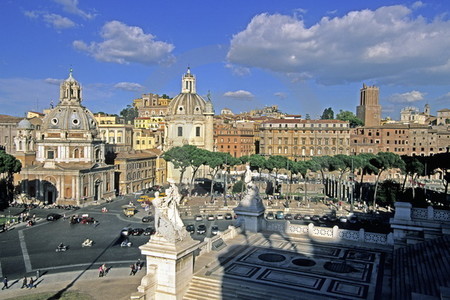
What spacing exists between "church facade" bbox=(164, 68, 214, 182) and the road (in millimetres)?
35892

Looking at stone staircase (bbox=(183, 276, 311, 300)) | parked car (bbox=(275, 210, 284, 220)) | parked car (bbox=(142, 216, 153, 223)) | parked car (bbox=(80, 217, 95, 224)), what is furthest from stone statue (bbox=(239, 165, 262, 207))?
parked car (bbox=(80, 217, 95, 224))

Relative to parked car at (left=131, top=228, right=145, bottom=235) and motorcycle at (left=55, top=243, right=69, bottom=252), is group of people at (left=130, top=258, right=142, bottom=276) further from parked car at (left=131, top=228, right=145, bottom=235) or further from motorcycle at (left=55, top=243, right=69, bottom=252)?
parked car at (left=131, top=228, right=145, bottom=235)

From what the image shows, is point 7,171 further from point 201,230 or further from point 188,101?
point 188,101

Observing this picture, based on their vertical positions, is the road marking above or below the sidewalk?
below

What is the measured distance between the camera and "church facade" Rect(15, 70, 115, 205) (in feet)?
187

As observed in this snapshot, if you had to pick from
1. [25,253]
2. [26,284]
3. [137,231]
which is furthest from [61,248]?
[26,284]

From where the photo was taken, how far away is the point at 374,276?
17.8 meters

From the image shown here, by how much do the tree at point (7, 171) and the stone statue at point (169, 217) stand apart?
43.7 meters

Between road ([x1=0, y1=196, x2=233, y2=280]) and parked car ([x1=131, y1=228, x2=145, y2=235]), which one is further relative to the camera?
parked car ([x1=131, y1=228, x2=145, y2=235])

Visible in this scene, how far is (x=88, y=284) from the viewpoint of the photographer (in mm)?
24938

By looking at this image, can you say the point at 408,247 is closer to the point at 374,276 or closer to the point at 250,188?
the point at 374,276

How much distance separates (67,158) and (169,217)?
49.3 m

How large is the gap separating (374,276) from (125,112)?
498ft

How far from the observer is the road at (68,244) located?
29422 mm
